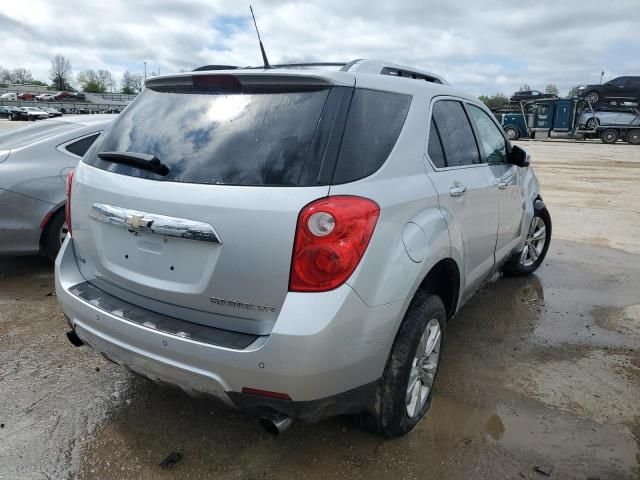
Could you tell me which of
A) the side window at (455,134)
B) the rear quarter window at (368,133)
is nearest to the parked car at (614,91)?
the side window at (455,134)

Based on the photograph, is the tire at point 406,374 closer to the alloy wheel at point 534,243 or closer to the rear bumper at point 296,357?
the rear bumper at point 296,357

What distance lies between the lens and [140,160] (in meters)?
2.32

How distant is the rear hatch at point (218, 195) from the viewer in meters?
1.98

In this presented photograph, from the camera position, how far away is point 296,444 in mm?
2539

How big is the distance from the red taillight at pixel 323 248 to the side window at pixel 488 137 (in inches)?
77.3

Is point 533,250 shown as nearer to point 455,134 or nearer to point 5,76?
point 455,134

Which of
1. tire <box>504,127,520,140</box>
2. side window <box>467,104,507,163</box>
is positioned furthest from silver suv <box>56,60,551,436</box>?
tire <box>504,127,520,140</box>

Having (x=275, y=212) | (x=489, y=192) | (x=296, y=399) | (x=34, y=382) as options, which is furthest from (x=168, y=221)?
(x=489, y=192)

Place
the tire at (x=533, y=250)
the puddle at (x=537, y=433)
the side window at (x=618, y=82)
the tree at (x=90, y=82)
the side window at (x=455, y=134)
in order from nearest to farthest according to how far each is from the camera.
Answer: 1. the puddle at (x=537, y=433)
2. the side window at (x=455, y=134)
3. the tire at (x=533, y=250)
4. the side window at (x=618, y=82)
5. the tree at (x=90, y=82)

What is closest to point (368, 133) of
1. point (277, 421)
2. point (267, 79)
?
point (267, 79)

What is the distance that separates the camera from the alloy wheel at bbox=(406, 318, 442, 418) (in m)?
2.54

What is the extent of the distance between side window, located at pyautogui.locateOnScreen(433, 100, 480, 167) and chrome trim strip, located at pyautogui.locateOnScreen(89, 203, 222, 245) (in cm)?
149

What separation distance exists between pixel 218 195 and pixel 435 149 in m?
1.30

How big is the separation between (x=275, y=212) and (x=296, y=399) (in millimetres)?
728
